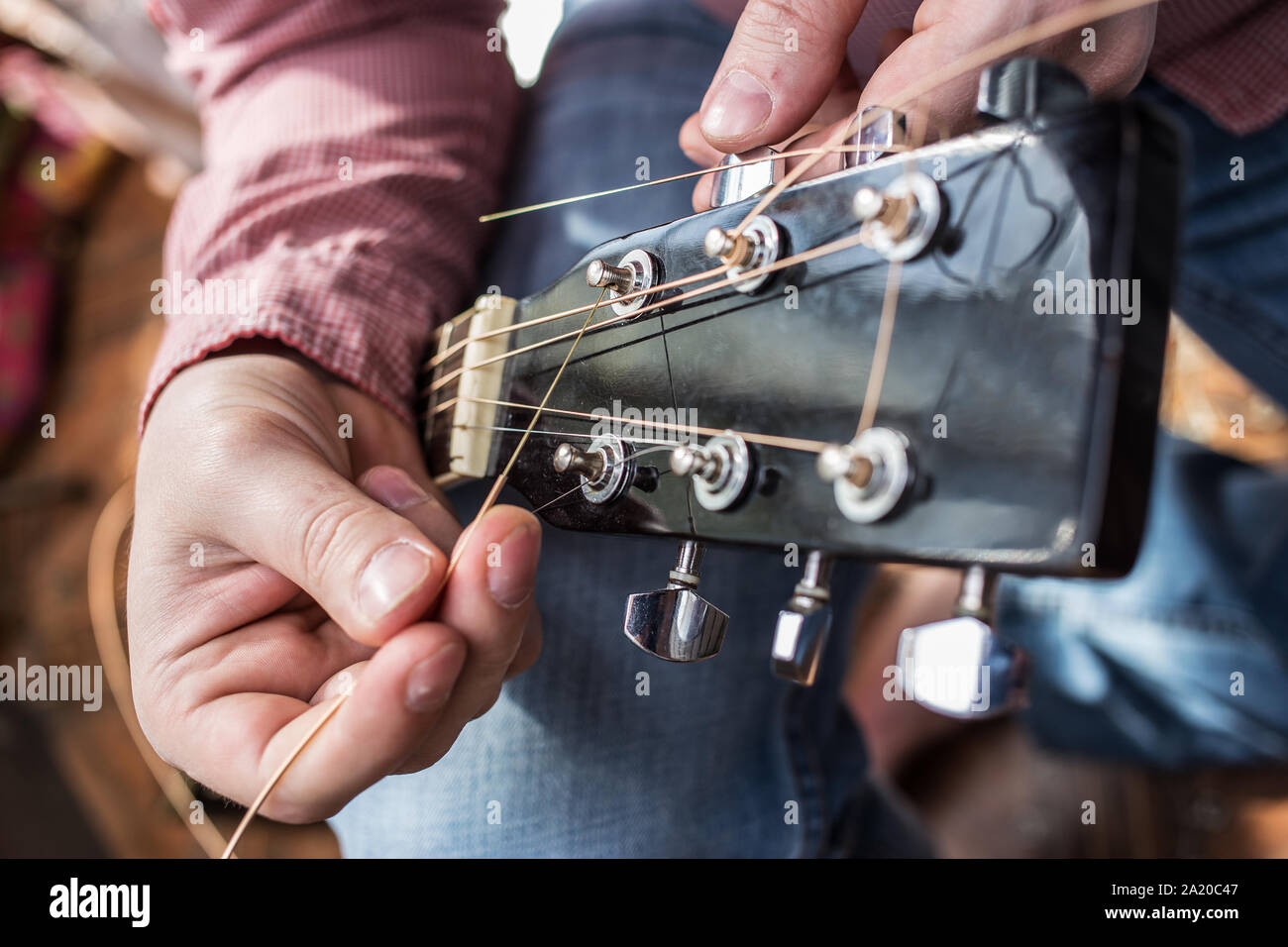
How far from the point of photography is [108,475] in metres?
1.12

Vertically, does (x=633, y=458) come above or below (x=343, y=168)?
below

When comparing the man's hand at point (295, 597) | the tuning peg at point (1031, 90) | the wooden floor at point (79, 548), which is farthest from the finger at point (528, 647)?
the wooden floor at point (79, 548)

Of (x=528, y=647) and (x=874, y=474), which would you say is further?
(x=528, y=647)

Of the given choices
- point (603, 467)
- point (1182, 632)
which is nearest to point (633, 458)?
point (603, 467)

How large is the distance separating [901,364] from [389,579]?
0.73 feet

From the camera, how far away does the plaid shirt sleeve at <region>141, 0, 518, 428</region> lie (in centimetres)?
56

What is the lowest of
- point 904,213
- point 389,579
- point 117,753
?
point 117,753

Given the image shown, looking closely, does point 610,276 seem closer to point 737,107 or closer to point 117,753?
point 737,107

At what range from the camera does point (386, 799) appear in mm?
636

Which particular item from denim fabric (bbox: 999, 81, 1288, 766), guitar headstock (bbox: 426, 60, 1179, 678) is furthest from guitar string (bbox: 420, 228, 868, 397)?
denim fabric (bbox: 999, 81, 1288, 766)

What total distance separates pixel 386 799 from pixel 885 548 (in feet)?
1.62

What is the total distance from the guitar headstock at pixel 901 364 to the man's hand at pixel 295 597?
0.25 feet

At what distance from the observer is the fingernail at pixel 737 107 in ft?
1.29
